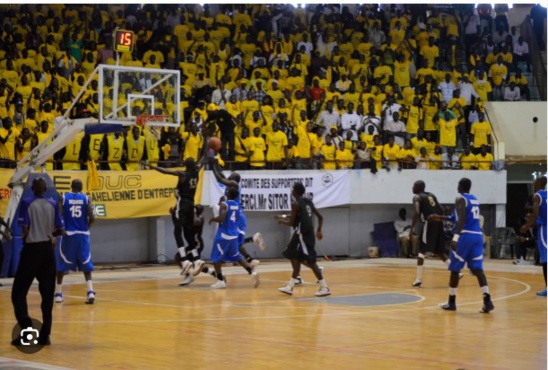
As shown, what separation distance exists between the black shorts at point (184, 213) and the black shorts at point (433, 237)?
4603mm

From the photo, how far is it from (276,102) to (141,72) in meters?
9.09

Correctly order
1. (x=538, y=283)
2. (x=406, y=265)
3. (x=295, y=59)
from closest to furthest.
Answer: (x=538, y=283) < (x=406, y=265) < (x=295, y=59)

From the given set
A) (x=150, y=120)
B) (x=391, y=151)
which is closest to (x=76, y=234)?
(x=150, y=120)

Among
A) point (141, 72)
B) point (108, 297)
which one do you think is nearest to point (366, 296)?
point (108, 297)

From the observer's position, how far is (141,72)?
20094 mm

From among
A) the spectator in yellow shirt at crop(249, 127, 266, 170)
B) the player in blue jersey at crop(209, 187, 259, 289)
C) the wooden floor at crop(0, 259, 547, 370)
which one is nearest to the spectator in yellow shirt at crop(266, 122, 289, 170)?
the spectator in yellow shirt at crop(249, 127, 266, 170)

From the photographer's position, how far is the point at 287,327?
12.8 metres

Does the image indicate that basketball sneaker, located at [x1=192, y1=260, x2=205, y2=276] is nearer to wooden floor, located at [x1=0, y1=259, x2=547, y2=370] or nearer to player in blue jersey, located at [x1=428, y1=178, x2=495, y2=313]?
wooden floor, located at [x1=0, y1=259, x2=547, y2=370]

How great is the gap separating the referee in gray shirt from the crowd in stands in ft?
38.8

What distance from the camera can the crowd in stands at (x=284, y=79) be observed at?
25547mm

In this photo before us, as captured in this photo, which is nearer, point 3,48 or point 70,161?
point 70,161

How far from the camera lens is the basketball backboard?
63.2ft

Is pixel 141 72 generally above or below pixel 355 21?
below

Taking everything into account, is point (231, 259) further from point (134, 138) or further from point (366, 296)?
point (134, 138)
